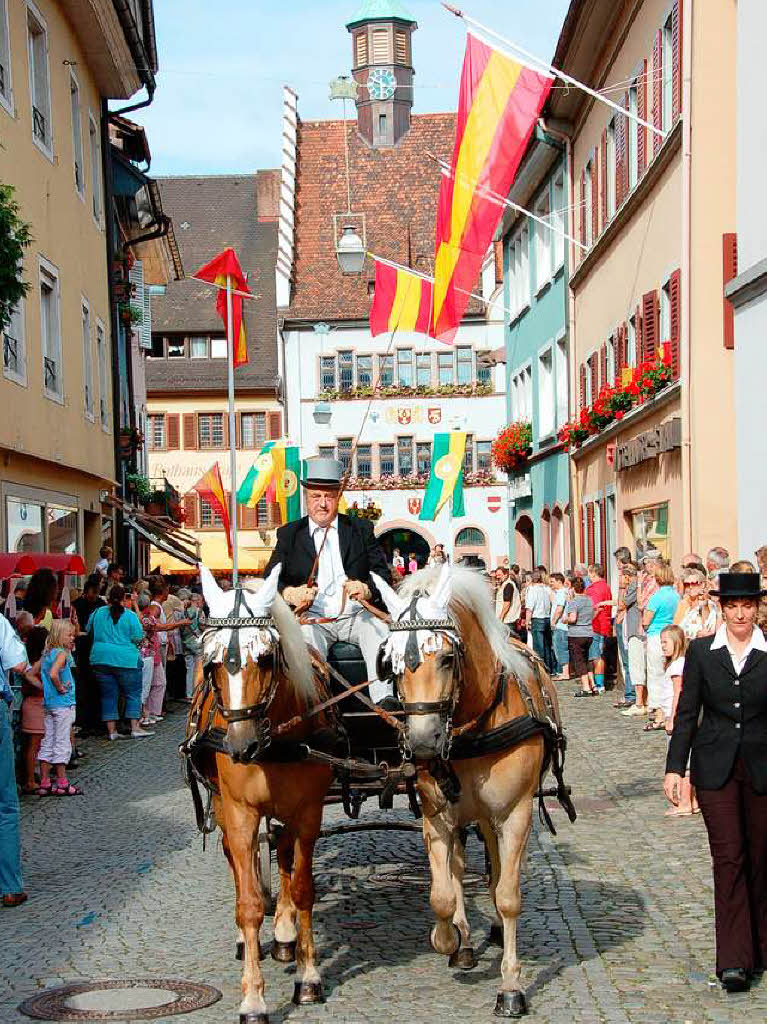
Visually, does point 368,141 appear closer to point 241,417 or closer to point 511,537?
point 241,417

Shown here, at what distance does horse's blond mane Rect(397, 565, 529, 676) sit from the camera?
699 cm

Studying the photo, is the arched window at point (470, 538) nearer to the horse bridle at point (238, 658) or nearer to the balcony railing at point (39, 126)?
the balcony railing at point (39, 126)

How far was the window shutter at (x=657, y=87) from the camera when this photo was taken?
74.7 ft

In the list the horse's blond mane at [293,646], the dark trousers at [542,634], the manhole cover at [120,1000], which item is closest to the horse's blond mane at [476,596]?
the horse's blond mane at [293,646]

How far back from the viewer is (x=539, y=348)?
38.2m

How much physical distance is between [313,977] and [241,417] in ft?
198

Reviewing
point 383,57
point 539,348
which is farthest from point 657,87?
point 383,57

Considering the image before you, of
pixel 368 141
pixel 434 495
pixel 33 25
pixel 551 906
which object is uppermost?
pixel 368 141

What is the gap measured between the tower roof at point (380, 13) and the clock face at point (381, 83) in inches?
158

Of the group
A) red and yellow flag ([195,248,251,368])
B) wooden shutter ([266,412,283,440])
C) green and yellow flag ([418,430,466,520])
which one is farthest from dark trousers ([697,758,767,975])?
wooden shutter ([266,412,283,440])

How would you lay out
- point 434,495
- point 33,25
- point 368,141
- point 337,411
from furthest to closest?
point 368,141 < point 337,411 < point 434,495 < point 33,25

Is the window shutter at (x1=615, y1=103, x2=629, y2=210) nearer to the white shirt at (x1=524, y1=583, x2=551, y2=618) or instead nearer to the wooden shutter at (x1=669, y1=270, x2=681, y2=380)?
the wooden shutter at (x1=669, y1=270, x2=681, y2=380)

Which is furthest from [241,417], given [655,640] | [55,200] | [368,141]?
[655,640]

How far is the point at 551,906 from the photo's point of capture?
355 inches
